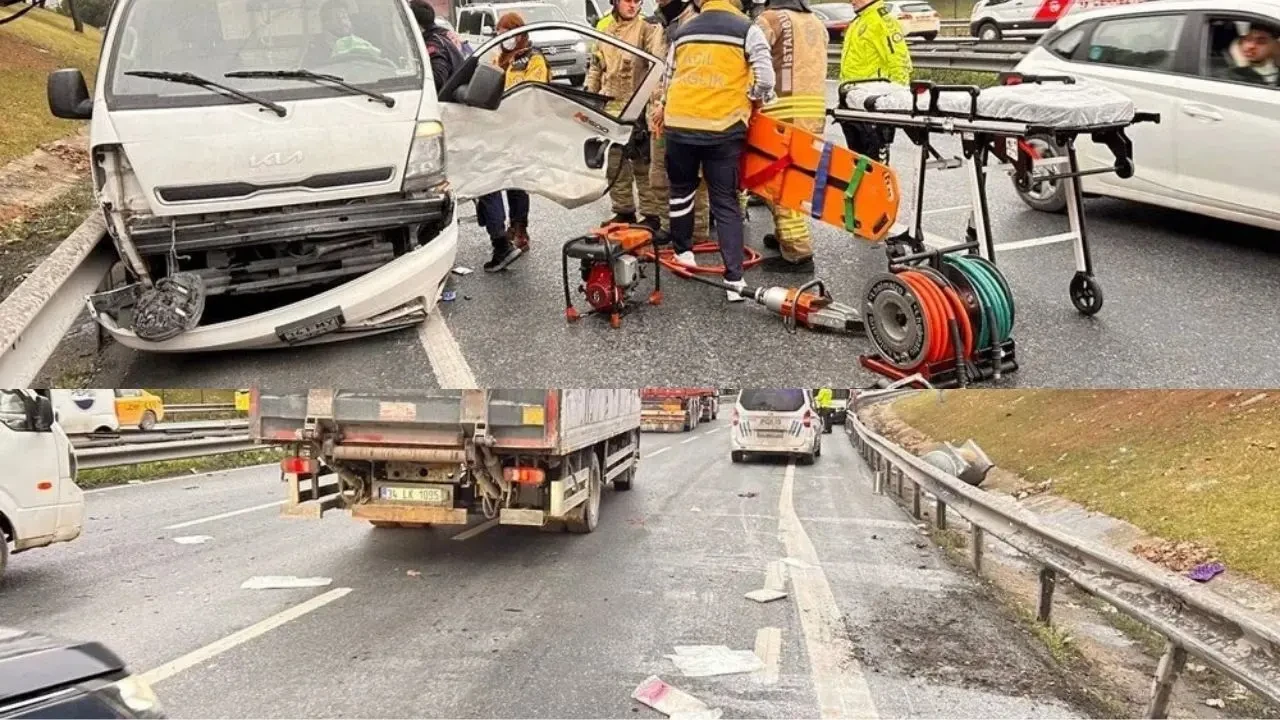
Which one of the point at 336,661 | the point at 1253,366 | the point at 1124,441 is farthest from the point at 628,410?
the point at 1253,366

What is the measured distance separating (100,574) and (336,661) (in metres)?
0.79

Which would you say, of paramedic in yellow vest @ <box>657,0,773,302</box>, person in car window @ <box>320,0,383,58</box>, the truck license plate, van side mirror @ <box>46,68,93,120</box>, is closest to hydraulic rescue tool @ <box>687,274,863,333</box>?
paramedic in yellow vest @ <box>657,0,773,302</box>

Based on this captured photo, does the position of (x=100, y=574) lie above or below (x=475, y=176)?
below

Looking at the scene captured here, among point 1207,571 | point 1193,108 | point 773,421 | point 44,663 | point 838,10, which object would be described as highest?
point 838,10

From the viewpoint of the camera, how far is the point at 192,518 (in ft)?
A: 11.5

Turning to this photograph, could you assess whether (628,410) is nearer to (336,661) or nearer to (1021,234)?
(336,661)

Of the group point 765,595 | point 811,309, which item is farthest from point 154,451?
point 811,309

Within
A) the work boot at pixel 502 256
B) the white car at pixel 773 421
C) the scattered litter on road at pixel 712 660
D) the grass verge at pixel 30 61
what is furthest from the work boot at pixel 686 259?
the grass verge at pixel 30 61

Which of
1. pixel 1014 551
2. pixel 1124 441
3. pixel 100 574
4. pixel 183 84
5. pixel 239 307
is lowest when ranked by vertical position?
pixel 1014 551

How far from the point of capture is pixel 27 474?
11.5 ft

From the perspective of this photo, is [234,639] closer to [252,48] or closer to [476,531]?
[476,531]

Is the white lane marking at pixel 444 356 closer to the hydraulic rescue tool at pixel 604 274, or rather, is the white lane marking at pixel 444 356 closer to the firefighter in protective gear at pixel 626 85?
the hydraulic rescue tool at pixel 604 274

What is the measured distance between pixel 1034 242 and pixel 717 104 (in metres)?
2.07

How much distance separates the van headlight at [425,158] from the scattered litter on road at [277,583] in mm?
1425
